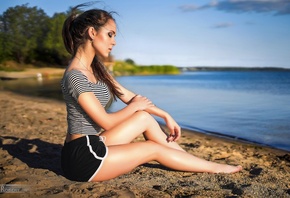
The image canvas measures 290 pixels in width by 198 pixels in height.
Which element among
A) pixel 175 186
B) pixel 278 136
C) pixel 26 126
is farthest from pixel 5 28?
pixel 175 186

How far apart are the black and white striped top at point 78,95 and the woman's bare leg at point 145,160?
277 mm

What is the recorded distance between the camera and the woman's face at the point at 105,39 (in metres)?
2.54

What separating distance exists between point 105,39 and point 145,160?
108 cm

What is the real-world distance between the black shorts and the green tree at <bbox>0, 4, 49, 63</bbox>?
79.3ft

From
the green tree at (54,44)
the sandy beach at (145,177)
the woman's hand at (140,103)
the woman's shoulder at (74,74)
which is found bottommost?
the sandy beach at (145,177)

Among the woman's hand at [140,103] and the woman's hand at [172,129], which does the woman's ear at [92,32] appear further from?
the woman's hand at [172,129]

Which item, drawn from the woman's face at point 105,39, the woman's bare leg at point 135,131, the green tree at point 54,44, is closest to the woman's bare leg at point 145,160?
the woman's bare leg at point 135,131

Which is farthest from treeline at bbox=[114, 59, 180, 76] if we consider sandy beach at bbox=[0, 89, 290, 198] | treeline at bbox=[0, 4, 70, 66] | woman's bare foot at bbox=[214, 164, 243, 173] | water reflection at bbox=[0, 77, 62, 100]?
woman's bare foot at bbox=[214, 164, 243, 173]

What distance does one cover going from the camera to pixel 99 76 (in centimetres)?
284

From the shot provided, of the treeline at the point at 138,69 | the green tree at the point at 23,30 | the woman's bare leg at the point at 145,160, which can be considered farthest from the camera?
the treeline at the point at 138,69

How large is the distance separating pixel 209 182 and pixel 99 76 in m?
1.38

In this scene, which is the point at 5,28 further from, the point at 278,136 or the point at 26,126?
the point at 278,136

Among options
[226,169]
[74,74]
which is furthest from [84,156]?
[226,169]

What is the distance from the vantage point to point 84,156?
94.5 inches
